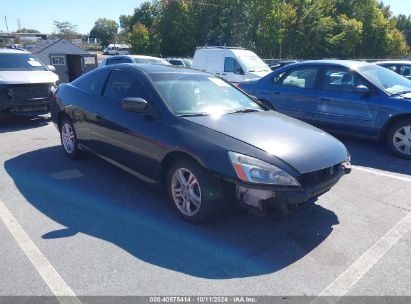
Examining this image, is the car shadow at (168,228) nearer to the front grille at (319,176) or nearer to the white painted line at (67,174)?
the white painted line at (67,174)

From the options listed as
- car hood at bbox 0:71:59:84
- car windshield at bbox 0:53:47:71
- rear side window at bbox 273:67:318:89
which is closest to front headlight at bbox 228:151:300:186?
rear side window at bbox 273:67:318:89

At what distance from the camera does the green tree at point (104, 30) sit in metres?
102

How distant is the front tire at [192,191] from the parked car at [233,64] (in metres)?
9.59

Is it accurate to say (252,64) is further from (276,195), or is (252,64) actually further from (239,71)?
(276,195)

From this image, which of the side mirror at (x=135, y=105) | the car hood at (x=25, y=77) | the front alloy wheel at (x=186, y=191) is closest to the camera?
the front alloy wheel at (x=186, y=191)

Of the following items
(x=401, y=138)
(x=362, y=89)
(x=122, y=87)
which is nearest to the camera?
(x=122, y=87)

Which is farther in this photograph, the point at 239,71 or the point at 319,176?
the point at 239,71

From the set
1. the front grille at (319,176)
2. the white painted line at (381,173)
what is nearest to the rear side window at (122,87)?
the front grille at (319,176)

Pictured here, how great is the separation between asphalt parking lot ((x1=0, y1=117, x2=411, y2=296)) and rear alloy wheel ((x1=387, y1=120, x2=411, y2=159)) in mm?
1384

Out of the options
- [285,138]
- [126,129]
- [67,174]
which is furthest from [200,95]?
[67,174]

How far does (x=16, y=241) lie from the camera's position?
131 inches

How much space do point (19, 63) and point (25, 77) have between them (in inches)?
47.9

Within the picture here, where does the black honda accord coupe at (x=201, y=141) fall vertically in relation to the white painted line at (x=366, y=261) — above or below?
above

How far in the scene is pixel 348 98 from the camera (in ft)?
21.6
